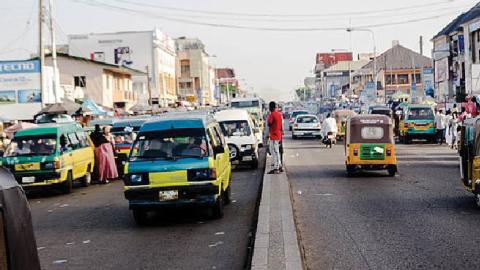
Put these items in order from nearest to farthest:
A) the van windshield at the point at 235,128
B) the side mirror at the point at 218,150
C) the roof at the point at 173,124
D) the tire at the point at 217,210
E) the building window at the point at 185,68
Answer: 1. the tire at the point at 217,210
2. the side mirror at the point at 218,150
3. the roof at the point at 173,124
4. the van windshield at the point at 235,128
5. the building window at the point at 185,68

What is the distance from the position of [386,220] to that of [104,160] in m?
13.4

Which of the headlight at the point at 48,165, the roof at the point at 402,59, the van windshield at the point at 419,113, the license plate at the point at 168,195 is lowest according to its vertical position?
the license plate at the point at 168,195

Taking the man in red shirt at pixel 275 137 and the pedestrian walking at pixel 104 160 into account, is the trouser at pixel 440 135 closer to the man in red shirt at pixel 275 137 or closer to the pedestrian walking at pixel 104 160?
the man in red shirt at pixel 275 137

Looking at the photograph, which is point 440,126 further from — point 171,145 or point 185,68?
point 185,68

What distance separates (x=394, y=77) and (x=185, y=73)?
31.8 meters

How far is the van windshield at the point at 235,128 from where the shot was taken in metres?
26.5

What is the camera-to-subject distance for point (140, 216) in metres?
13.5

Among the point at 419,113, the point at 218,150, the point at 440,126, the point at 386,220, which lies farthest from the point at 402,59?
the point at 386,220

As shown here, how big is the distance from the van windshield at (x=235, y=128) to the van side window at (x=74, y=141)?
563cm

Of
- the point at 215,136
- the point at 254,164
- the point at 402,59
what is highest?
the point at 402,59

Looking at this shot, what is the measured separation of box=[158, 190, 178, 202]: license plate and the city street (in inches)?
87.4

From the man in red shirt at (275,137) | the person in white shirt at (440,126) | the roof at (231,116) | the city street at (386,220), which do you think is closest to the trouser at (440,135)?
the person in white shirt at (440,126)

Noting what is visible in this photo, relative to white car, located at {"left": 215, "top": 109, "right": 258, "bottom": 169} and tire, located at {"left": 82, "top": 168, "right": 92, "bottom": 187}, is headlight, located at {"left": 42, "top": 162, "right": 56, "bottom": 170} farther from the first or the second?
white car, located at {"left": 215, "top": 109, "right": 258, "bottom": 169}

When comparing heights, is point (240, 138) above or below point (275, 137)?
below
